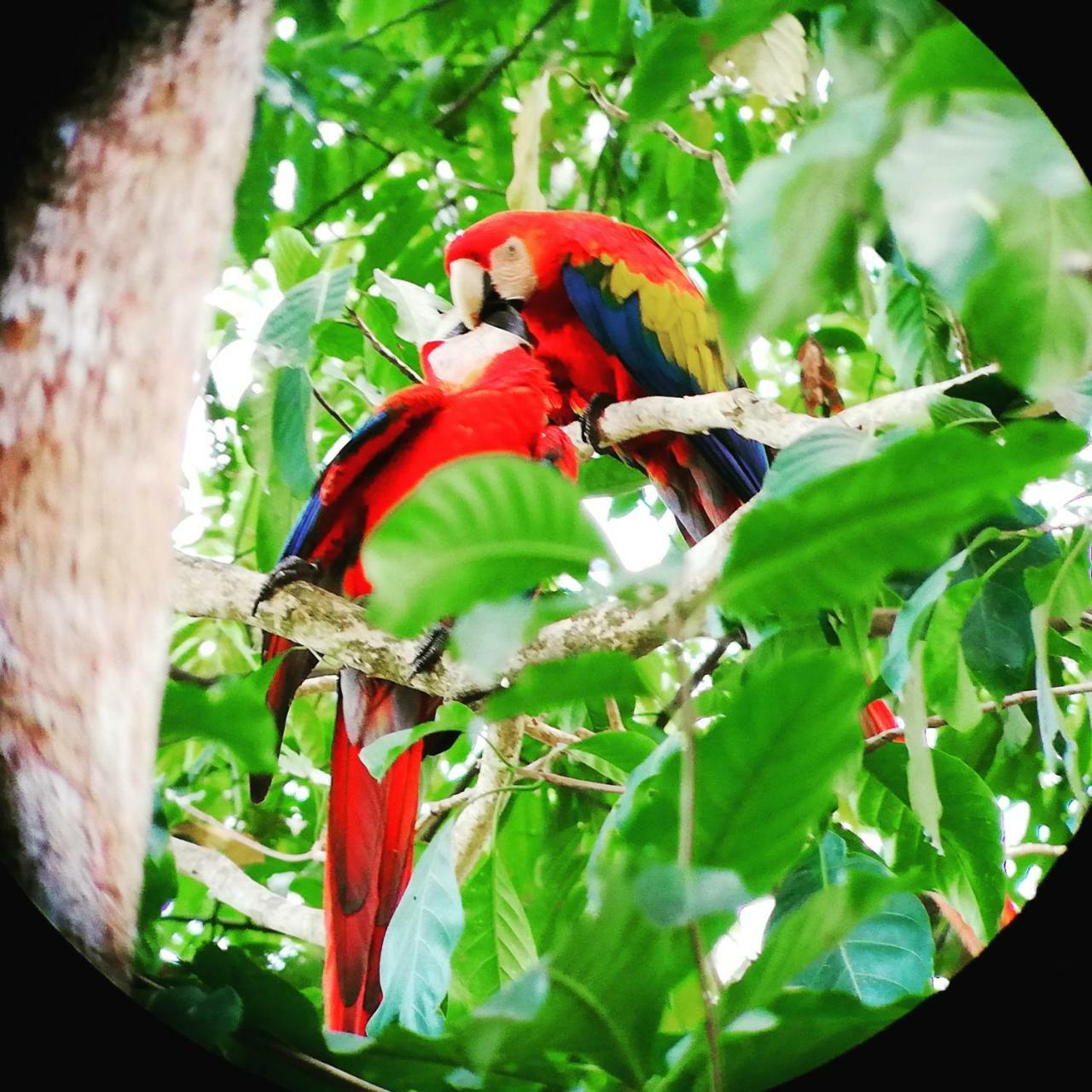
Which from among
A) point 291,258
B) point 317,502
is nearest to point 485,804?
point 317,502

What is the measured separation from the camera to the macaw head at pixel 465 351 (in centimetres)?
50

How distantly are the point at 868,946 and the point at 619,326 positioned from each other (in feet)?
1.31

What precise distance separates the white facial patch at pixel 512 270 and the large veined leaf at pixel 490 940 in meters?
0.31

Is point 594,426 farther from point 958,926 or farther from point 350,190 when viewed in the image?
point 958,926

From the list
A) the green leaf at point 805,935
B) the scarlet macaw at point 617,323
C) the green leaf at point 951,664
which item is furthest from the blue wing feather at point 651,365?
the green leaf at point 805,935

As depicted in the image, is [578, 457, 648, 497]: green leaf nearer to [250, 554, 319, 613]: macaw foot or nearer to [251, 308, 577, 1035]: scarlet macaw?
[251, 308, 577, 1035]: scarlet macaw

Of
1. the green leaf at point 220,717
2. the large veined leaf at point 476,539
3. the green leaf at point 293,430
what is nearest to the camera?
the large veined leaf at point 476,539

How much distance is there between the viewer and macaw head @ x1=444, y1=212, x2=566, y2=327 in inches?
19.3

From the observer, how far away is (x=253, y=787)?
44 centimetres

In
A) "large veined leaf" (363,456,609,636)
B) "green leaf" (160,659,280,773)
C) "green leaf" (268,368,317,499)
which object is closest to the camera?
"large veined leaf" (363,456,609,636)

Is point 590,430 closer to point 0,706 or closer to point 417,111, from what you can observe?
point 417,111

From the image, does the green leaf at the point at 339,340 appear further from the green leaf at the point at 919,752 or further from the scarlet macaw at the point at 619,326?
the green leaf at the point at 919,752

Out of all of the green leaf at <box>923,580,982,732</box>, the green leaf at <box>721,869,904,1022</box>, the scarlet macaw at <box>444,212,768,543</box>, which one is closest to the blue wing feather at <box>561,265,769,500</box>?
the scarlet macaw at <box>444,212,768,543</box>

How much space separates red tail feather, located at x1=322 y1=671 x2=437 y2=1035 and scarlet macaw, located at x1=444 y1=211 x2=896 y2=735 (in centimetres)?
16
